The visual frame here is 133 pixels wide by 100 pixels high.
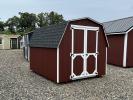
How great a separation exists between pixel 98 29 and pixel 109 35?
5.66 metres

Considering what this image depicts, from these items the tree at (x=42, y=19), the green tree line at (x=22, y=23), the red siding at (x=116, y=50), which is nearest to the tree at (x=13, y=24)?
the green tree line at (x=22, y=23)

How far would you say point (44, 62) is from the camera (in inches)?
409

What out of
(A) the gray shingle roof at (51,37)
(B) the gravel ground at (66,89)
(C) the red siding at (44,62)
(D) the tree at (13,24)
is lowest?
(B) the gravel ground at (66,89)

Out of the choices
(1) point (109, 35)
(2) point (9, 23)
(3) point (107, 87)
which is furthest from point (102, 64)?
(2) point (9, 23)

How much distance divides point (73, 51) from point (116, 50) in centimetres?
651

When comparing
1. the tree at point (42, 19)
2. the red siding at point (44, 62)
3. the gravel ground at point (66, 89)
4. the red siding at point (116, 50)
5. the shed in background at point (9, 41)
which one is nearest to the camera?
the gravel ground at point (66, 89)

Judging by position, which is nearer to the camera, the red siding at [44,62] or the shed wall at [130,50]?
the red siding at [44,62]

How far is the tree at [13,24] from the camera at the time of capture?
54.5 metres

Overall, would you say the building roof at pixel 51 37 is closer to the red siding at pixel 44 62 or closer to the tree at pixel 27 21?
the red siding at pixel 44 62

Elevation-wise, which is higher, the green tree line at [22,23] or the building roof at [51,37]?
the green tree line at [22,23]

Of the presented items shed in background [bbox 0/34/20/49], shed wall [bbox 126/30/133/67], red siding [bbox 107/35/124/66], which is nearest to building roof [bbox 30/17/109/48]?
red siding [bbox 107/35/124/66]

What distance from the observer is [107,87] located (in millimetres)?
8547

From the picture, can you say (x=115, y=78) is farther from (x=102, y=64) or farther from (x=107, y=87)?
(x=107, y=87)

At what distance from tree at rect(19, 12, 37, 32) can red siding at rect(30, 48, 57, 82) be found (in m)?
42.6
